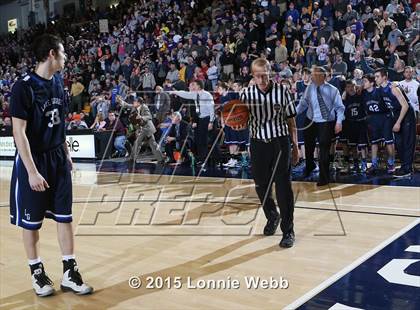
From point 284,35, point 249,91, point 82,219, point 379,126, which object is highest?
point 284,35

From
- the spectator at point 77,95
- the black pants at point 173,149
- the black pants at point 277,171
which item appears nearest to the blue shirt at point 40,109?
the black pants at point 277,171

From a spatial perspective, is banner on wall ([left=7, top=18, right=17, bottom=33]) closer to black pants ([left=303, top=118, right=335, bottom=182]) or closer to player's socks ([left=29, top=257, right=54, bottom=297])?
black pants ([left=303, top=118, right=335, bottom=182])

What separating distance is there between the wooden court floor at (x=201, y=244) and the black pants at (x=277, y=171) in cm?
37

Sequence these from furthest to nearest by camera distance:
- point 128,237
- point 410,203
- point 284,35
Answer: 1. point 284,35
2. point 410,203
3. point 128,237

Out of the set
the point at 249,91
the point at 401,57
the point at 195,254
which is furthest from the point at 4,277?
the point at 401,57

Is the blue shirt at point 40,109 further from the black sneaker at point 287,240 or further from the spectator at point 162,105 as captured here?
the spectator at point 162,105

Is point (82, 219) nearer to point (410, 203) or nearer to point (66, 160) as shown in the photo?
point (66, 160)

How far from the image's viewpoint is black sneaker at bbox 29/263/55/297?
365 centimetres

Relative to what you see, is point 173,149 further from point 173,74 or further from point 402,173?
point 402,173

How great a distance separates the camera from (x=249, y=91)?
4680mm

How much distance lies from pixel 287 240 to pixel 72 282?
2.08 meters

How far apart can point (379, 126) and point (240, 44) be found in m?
6.93

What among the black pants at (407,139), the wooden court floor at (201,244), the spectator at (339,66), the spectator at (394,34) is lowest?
the wooden court floor at (201,244)

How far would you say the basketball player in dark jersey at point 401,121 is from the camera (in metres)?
8.02
